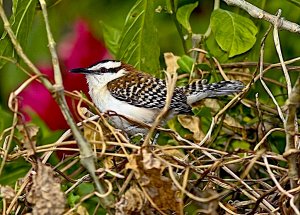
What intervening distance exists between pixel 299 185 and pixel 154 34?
0.75 m

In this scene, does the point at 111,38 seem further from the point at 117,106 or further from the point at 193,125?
the point at 193,125

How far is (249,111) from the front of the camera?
2191mm

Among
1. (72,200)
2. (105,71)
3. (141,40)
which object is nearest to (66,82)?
(105,71)

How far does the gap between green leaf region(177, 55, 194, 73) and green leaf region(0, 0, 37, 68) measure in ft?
1.29

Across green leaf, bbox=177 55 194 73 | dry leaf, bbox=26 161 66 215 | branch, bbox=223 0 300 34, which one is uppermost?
branch, bbox=223 0 300 34

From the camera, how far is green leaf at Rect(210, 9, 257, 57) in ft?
6.69

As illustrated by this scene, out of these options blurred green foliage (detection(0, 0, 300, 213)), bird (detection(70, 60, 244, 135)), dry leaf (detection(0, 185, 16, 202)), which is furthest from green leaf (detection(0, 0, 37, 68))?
dry leaf (detection(0, 185, 16, 202))

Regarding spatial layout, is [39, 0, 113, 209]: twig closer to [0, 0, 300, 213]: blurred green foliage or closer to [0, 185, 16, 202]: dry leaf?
[0, 185, 16, 202]: dry leaf

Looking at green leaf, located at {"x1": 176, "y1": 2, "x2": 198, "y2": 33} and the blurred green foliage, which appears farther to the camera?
green leaf, located at {"x1": 176, "y1": 2, "x2": 198, "y2": 33}

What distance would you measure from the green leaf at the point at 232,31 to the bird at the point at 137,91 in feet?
0.27

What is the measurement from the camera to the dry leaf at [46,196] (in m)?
1.34

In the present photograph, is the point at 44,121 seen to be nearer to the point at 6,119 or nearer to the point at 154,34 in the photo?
the point at 6,119

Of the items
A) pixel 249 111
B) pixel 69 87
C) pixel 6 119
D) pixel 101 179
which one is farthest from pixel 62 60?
pixel 101 179

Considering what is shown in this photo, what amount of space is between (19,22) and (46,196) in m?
0.62
